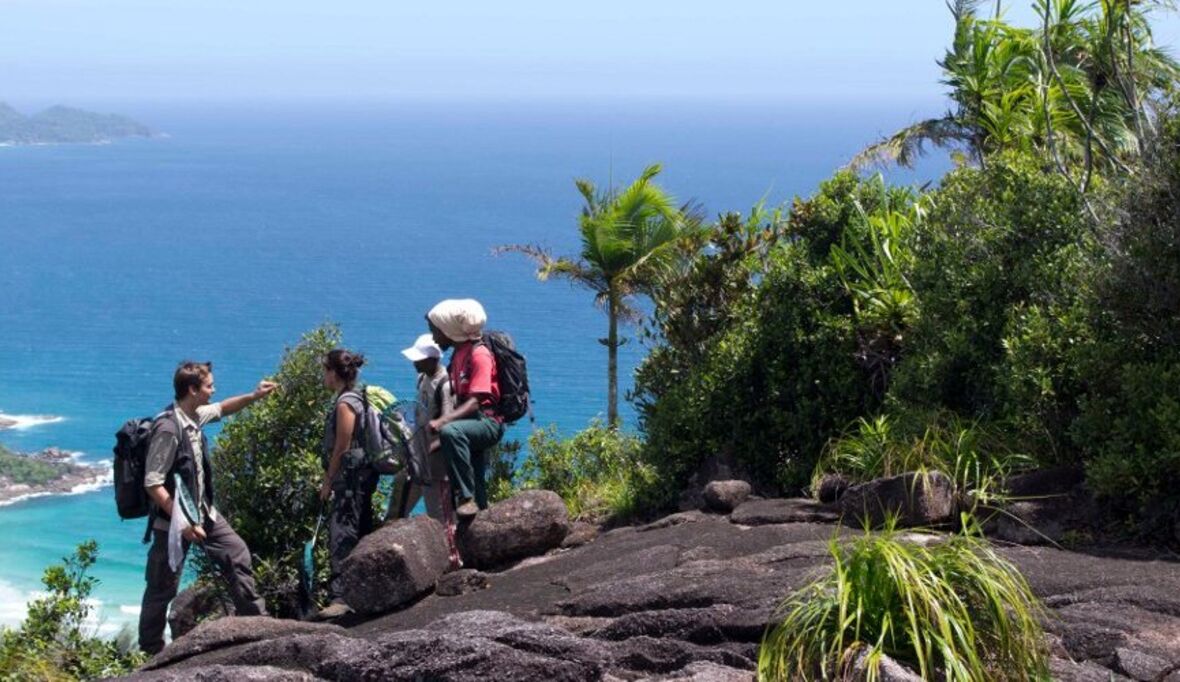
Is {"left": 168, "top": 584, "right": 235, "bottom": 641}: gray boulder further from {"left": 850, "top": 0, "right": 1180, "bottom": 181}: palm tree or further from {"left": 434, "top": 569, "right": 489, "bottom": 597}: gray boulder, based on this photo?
{"left": 850, "top": 0, "right": 1180, "bottom": 181}: palm tree

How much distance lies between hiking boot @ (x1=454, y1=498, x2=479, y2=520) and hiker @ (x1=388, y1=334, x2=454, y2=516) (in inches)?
3.0

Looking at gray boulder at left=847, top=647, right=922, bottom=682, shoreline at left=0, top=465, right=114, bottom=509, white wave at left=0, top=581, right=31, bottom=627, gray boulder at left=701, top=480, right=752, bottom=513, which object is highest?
gray boulder at left=847, top=647, right=922, bottom=682

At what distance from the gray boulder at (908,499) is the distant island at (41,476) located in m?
69.6

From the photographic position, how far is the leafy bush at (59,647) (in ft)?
32.8

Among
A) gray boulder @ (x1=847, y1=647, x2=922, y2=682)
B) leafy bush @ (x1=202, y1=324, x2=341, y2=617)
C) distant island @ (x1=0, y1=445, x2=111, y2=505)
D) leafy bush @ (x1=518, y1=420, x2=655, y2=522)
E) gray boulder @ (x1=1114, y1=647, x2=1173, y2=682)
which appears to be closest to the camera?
gray boulder @ (x1=847, y1=647, x2=922, y2=682)

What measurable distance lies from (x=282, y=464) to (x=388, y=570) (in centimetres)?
327

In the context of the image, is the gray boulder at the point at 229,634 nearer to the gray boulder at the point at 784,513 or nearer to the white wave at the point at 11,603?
the gray boulder at the point at 784,513

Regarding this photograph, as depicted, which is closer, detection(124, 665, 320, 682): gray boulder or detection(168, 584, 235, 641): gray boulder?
detection(124, 665, 320, 682): gray boulder

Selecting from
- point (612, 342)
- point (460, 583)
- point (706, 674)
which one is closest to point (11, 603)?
point (612, 342)

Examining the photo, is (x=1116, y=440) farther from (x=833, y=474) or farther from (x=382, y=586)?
(x=382, y=586)

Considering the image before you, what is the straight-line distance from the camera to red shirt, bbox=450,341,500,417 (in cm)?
1063

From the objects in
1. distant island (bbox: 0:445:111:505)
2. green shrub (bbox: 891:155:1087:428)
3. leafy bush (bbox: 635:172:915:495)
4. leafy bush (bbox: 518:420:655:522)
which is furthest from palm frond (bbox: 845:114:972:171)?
distant island (bbox: 0:445:111:505)

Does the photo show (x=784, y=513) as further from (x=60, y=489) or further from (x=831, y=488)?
(x=60, y=489)

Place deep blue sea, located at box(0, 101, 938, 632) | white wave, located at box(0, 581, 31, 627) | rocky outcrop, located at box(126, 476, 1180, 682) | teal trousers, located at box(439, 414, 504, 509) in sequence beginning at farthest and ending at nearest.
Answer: deep blue sea, located at box(0, 101, 938, 632), white wave, located at box(0, 581, 31, 627), teal trousers, located at box(439, 414, 504, 509), rocky outcrop, located at box(126, 476, 1180, 682)
